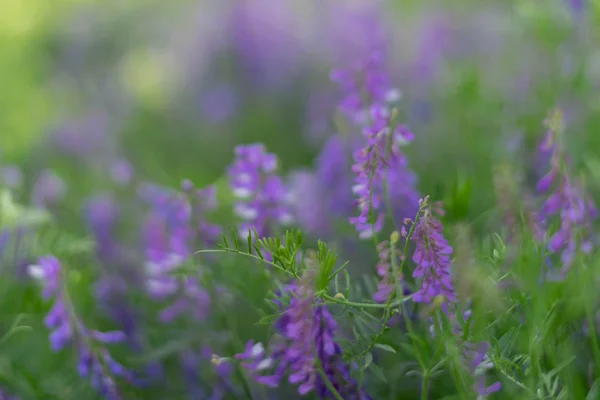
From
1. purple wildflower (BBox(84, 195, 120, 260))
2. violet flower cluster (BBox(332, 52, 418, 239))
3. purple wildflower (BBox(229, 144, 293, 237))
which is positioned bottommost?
purple wildflower (BBox(84, 195, 120, 260))

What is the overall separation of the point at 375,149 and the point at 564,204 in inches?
13.2

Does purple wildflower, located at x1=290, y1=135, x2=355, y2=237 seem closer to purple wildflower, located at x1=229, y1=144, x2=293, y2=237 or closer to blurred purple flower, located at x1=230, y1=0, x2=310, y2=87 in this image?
purple wildflower, located at x1=229, y1=144, x2=293, y2=237

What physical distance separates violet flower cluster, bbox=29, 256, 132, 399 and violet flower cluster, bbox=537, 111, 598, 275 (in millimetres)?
827

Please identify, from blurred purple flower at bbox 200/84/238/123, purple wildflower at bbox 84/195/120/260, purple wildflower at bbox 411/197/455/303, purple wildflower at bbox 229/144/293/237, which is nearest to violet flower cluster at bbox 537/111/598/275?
purple wildflower at bbox 411/197/455/303

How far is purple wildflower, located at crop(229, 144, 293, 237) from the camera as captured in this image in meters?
1.43

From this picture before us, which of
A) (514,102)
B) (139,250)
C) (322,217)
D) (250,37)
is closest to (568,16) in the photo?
(514,102)

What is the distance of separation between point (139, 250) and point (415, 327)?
3.62 feet

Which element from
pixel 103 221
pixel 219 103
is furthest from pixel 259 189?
pixel 219 103

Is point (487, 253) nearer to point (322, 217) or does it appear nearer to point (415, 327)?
point (415, 327)

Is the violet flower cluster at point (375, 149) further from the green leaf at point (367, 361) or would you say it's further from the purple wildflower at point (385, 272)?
the green leaf at point (367, 361)

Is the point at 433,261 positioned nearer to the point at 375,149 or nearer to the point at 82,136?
the point at 375,149

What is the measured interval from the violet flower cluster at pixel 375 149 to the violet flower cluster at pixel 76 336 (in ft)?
1.83

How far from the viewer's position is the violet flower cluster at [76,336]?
4.38ft

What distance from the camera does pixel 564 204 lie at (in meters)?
1.17
